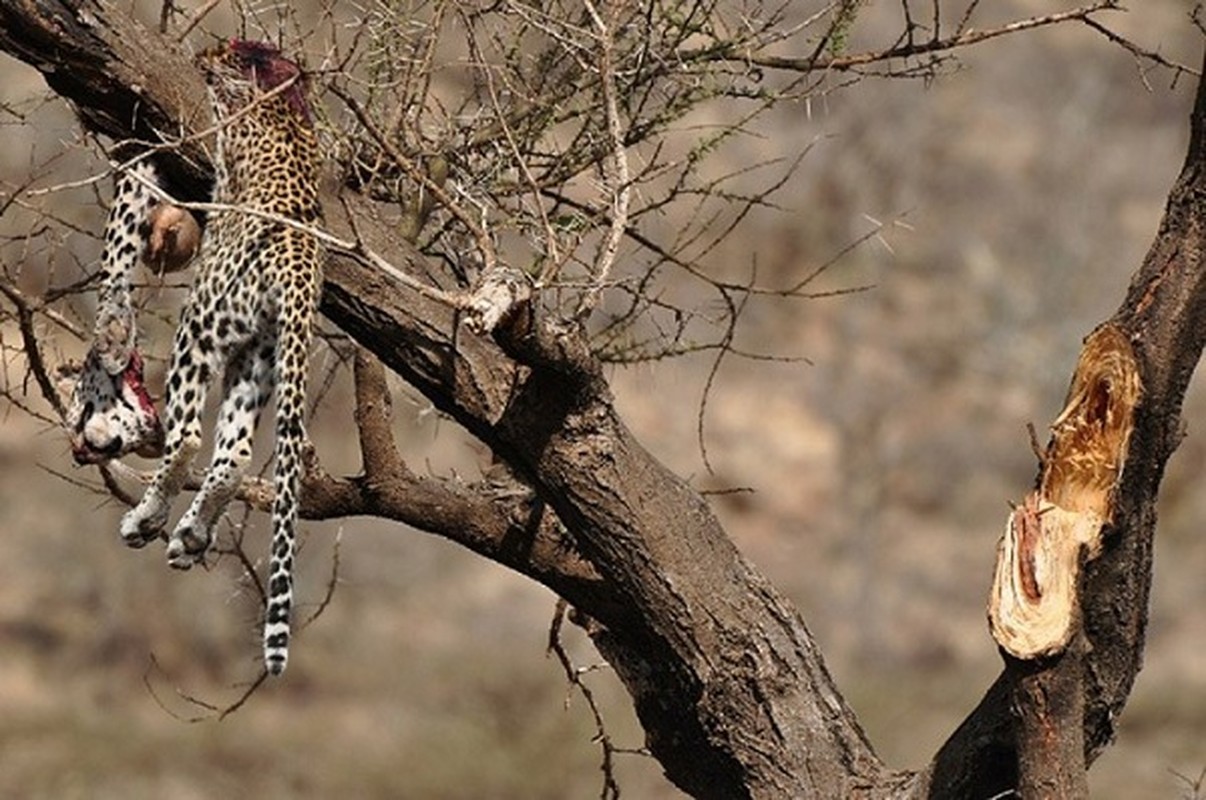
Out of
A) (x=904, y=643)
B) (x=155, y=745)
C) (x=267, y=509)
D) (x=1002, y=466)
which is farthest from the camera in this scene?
(x=1002, y=466)

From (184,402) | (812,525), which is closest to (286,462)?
(184,402)

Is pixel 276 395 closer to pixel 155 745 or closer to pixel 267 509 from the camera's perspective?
pixel 267 509

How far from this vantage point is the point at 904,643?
89.7ft

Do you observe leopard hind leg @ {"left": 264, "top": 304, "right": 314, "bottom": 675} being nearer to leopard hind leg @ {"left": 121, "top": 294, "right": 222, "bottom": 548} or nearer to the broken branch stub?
leopard hind leg @ {"left": 121, "top": 294, "right": 222, "bottom": 548}

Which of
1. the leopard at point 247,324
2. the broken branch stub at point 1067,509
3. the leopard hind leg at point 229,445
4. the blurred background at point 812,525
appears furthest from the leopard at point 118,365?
the blurred background at point 812,525

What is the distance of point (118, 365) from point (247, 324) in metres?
0.48

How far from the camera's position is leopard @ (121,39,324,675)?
19.9ft

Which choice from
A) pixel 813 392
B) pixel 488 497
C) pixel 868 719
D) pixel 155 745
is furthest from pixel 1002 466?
pixel 488 497

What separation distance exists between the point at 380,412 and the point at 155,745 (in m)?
15.1

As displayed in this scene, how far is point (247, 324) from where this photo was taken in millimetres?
6156

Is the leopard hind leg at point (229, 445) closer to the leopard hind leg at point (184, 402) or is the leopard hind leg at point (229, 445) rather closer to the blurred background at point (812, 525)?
the leopard hind leg at point (184, 402)

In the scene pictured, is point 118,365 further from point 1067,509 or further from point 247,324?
point 1067,509

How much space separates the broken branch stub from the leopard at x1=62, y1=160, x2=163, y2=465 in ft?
7.51

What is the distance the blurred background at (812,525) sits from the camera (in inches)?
861
